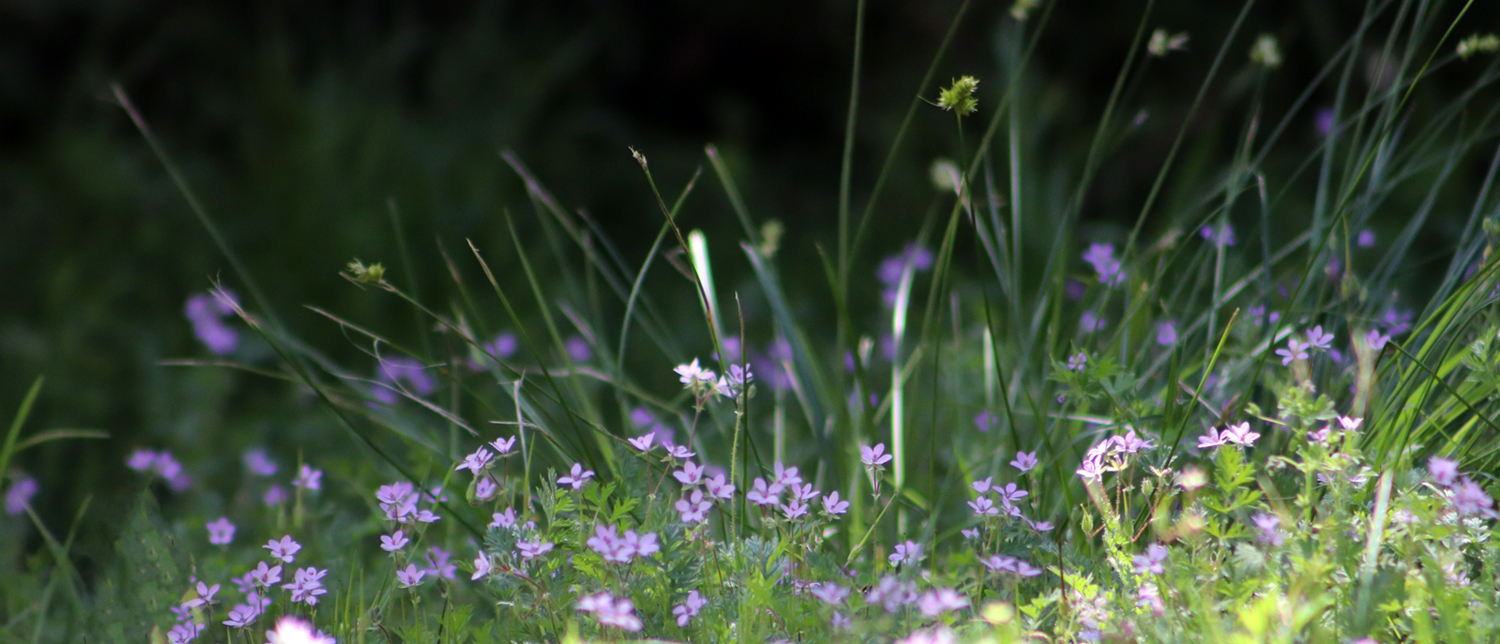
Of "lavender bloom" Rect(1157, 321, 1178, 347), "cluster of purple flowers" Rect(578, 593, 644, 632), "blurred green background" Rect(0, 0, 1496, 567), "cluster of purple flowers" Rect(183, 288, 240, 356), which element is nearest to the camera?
"cluster of purple flowers" Rect(578, 593, 644, 632)

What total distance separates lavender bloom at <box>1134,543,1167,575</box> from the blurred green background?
5.57 ft

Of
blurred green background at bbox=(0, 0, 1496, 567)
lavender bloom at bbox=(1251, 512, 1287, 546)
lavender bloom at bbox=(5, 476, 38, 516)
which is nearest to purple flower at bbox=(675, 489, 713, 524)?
lavender bloom at bbox=(1251, 512, 1287, 546)

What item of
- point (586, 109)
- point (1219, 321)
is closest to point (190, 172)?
point (586, 109)

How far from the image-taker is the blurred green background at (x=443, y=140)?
9.91 feet

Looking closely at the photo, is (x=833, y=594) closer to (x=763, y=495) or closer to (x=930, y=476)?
(x=763, y=495)

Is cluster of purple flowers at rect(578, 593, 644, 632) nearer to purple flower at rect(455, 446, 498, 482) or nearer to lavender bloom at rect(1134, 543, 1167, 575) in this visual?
purple flower at rect(455, 446, 498, 482)

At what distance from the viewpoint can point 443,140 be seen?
3873 mm

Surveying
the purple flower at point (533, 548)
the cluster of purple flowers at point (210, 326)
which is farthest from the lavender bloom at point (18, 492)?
the purple flower at point (533, 548)

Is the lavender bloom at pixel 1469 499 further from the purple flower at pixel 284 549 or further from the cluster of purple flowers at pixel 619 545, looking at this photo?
the purple flower at pixel 284 549

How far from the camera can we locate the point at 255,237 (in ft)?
11.2

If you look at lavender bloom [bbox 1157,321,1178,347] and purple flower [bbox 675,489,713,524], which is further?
lavender bloom [bbox 1157,321,1178,347]

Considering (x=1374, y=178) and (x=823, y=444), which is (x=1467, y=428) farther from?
(x=823, y=444)

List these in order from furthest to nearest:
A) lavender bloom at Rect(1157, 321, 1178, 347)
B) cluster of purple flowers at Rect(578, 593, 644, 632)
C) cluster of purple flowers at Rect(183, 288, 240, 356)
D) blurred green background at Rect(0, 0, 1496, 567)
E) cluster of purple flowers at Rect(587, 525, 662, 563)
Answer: blurred green background at Rect(0, 0, 1496, 567) < cluster of purple flowers at Rect(183, 288, 240, 356) < lavender bloom at Rect(1157, 321, 1178, 347) < cluster of purple flowers at Rect(587, 525, 662, 563) < cluster of purple flowers at Rect(578, 593, 644, 632)

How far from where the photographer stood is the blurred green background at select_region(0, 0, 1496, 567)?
9.91 feet
